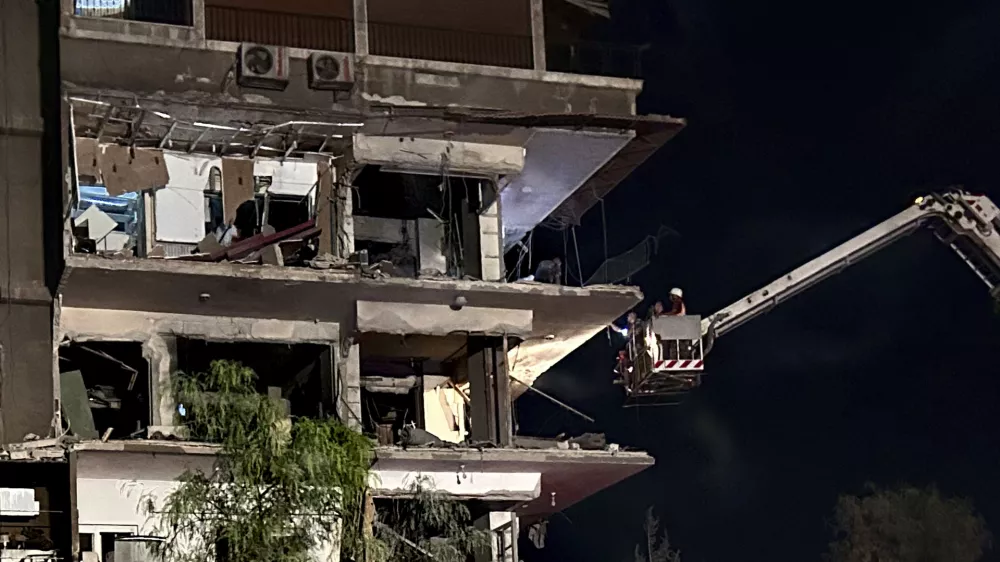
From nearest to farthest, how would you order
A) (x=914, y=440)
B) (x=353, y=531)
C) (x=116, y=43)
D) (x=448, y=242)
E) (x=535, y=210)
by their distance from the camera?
(x=353, y=531), (x=116, y=43), (x=448, y=242), (x=535, y=210), (x=914, y=440)

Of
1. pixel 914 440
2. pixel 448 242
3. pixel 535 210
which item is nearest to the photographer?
pixel 448 242

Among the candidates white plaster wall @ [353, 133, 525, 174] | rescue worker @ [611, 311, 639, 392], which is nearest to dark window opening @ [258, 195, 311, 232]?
white plaster wall @ [353, 133, 525, 174]

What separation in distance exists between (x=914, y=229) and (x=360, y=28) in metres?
14.6

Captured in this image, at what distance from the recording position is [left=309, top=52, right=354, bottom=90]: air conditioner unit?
3359cm

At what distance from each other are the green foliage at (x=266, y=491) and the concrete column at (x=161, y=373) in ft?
9.27

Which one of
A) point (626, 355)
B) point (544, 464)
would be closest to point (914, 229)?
point (626, 355)

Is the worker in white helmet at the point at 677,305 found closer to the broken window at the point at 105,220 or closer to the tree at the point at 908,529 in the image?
the broken window at the point at 105,220

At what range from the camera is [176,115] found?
33.3 metres

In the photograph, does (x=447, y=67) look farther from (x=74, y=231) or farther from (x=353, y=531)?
(x=353, y=531)

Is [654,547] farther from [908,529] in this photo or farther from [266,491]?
[266,491]

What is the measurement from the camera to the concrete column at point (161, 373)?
32750 millimetres

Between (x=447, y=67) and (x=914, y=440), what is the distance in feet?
158

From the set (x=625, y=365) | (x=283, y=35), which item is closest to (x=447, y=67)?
(x=283, y=35)

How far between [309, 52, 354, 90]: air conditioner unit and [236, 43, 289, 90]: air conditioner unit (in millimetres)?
544
